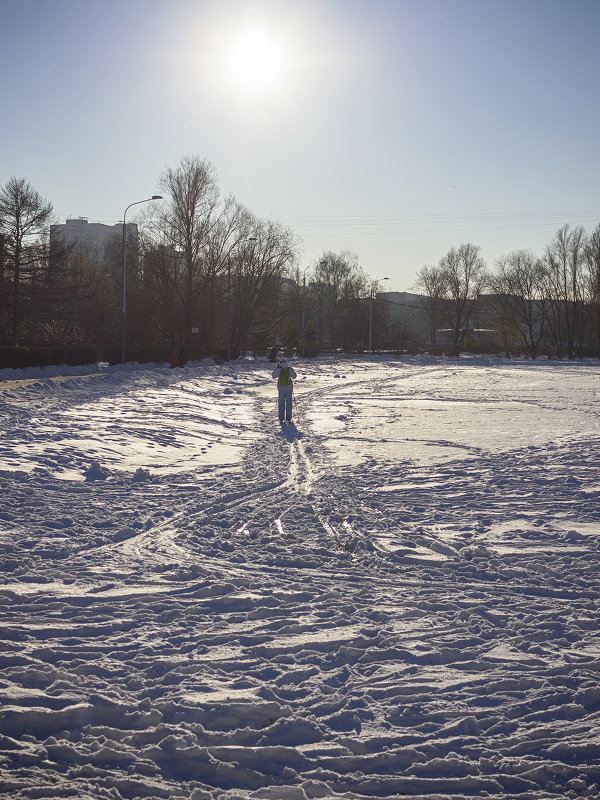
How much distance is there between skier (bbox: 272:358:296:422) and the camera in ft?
60.9

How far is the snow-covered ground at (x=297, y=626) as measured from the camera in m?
4.00

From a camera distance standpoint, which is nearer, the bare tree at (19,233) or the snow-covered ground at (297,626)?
the snow-covered ground at (297,626)

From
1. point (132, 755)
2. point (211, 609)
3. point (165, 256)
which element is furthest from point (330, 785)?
point (165, 256)

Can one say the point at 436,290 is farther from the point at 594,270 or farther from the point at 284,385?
the point at 284,385

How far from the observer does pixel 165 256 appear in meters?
51.8

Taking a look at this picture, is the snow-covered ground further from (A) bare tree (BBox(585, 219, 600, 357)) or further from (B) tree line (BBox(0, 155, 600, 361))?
(A) bare tree (BBox(585, 219, 600, 357))

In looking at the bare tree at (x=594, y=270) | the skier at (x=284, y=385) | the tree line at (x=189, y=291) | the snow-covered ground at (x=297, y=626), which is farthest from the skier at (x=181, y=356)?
the bare tree at (x=594, y=270)

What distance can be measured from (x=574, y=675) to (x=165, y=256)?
49.6 m

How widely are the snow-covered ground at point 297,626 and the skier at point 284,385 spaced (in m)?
5.25

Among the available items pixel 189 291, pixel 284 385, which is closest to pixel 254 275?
pixel 189 291

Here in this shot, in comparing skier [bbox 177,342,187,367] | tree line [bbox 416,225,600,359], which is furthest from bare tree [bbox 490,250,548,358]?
skier [bbox 177,342,187,367]

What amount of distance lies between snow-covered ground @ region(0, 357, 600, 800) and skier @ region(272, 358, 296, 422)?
5245 millimetres

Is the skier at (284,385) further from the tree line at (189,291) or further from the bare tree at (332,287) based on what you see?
the bare tree at (332,287)

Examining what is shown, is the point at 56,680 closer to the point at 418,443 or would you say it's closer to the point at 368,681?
the point at 368,681
